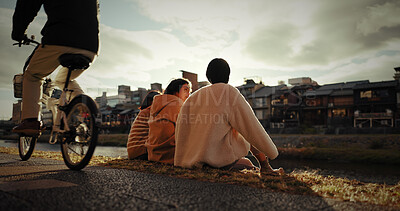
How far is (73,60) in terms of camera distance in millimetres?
2207

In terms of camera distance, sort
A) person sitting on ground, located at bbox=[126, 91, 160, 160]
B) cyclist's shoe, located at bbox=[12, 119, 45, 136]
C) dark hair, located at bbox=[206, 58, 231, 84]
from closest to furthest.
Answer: cyclist's shoe, located at bbox=[12, 119, 45, 136] → dark hair, located at bbox=[206, 58, 231, 84] → person sitting on ground, located at bbox=[126, 91, 160, 160]

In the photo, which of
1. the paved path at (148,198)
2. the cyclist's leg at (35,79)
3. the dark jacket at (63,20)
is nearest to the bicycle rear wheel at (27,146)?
the cyclist's leg at (35,79)

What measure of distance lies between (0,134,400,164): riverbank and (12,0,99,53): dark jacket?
49.3 ft

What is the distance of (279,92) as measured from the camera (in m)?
33.2

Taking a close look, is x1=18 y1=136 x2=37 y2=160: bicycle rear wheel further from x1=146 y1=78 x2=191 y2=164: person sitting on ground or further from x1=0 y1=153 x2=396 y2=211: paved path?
x1=0 y1=153 x2=396 y2=211: paved path

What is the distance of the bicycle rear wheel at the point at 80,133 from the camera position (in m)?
2.12

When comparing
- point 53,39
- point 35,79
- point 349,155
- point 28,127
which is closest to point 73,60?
point 53,39

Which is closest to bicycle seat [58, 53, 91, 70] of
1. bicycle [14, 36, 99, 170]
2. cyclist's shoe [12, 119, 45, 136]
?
bicycle [14, 36, 99, 170]

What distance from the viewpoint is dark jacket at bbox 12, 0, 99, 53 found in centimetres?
215

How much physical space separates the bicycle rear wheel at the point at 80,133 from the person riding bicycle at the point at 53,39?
0.79 feet

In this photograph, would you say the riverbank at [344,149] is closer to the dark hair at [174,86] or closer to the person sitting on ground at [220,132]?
the dark hair at [174,86]

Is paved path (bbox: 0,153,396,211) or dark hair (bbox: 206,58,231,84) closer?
paved path (bbox: 0,153,396,211)

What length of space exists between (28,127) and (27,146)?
3.36 ft

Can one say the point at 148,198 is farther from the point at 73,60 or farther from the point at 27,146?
the point at 27,146
